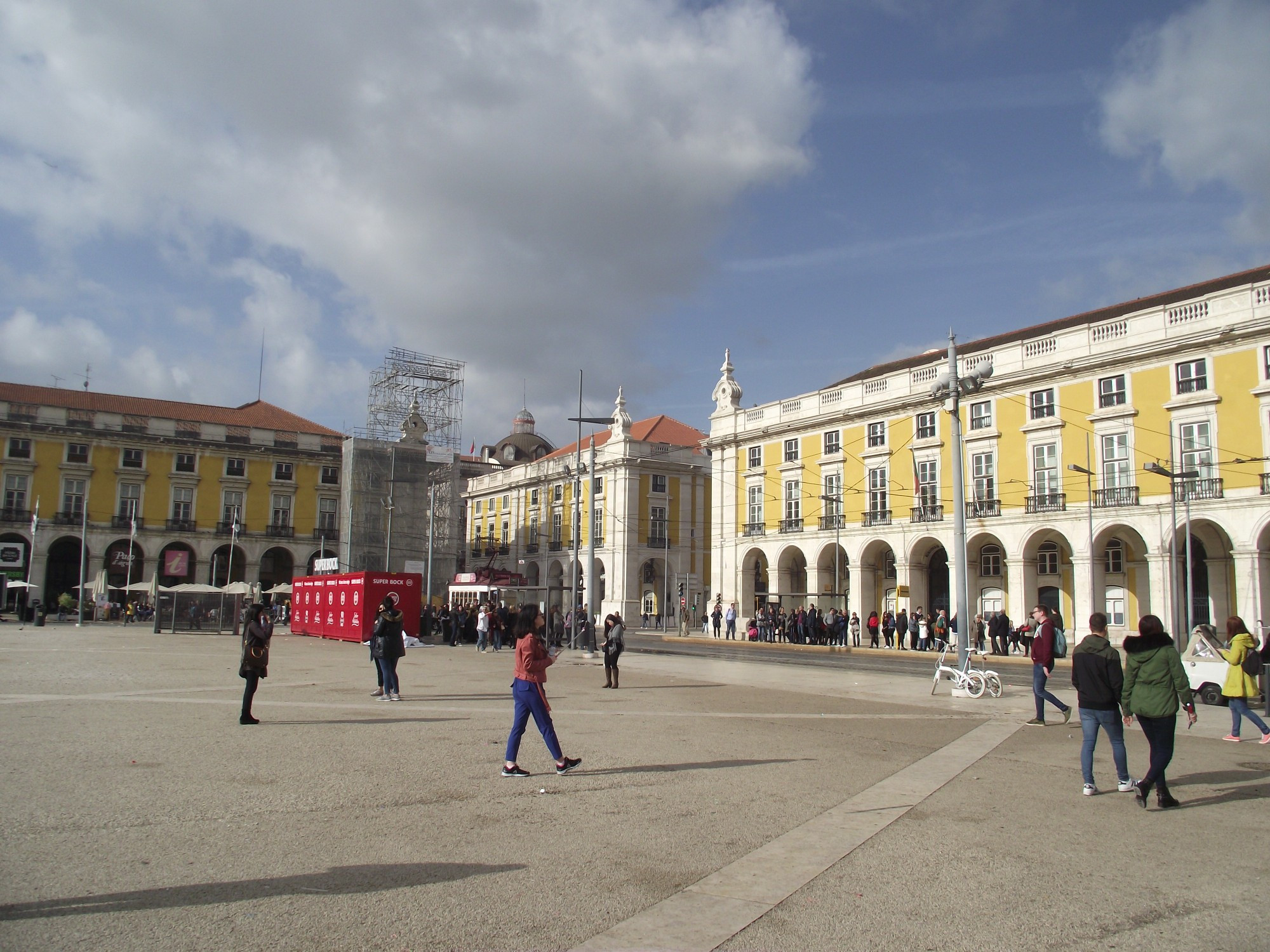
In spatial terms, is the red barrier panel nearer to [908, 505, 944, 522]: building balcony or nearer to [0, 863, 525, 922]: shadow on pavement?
[908, 505, 944, 522]: building balcony

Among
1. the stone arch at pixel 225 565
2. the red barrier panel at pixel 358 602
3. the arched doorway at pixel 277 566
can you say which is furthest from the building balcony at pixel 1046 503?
the arched doorway at pixel 277 566

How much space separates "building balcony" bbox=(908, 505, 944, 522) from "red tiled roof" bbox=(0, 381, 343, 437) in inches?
1985

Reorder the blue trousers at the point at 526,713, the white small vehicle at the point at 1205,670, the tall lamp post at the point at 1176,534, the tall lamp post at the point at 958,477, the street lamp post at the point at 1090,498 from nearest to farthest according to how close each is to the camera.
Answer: the blue trousers at the point at 526,713 < the white small vehicle at the point at 1205,670 < the tall lamp post at the point at 958,477 < the tall lamp post at the point at 1176,534 < the street lamp post at the point at 1090,498

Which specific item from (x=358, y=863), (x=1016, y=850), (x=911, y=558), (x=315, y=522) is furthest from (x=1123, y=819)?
(x=315, y=522)

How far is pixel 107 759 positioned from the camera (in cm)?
911

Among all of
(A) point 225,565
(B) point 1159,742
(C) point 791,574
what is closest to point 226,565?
(A) point 225,565

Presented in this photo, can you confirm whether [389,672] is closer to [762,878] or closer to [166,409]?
[762,878]

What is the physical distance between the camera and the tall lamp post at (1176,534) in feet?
98.3

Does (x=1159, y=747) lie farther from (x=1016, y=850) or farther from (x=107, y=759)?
(x=107, y=759)

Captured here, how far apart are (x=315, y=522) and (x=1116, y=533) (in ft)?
191

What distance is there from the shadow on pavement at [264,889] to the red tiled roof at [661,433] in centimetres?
6482

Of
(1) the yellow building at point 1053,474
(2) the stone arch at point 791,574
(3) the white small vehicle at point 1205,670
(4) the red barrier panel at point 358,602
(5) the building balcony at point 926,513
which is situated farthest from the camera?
(2) the stone arch at point 791,574

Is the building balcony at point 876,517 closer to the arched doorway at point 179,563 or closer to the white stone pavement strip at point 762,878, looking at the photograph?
the white stone pavement strip at point 762,878

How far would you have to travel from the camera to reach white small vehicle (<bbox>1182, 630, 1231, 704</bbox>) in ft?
56.9
